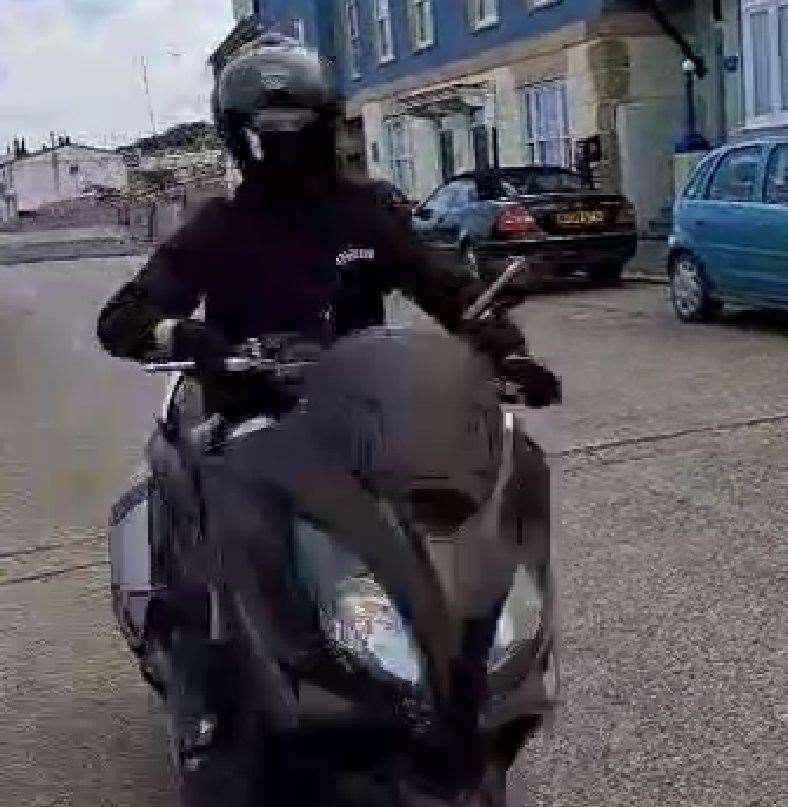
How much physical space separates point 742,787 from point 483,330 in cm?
166

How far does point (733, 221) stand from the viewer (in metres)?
11.3

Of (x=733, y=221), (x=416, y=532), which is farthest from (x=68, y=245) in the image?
(x=416, y=532)

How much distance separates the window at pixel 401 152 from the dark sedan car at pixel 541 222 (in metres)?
14.6

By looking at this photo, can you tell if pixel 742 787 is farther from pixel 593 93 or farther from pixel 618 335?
pixel 593 93

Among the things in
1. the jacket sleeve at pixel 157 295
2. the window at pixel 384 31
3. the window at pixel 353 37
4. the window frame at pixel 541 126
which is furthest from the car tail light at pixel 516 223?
the window at pixel 353 37

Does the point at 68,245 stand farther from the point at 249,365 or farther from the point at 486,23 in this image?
the point at 249,365

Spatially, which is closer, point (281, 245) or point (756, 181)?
point (281, 245)

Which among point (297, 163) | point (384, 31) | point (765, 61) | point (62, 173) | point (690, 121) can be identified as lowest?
point (297, 163)

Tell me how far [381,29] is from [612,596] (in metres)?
28.1

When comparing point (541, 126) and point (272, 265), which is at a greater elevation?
point (541, 126)

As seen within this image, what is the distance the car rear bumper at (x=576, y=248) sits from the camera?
49.3 ft

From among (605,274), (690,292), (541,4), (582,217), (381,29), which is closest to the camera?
(690,292)

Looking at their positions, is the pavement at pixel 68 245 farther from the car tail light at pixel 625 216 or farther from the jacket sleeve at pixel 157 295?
the jacket sleeve at pixel 157 295

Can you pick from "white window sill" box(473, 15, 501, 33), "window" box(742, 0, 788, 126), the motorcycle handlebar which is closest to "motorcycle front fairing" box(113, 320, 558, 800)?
the motorcycle handlebar
